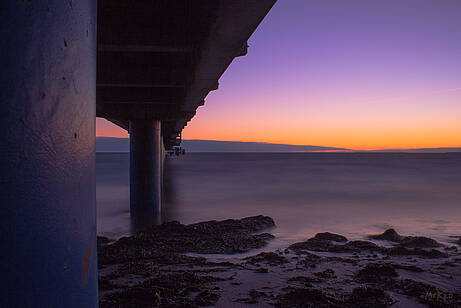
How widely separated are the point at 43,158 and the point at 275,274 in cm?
478

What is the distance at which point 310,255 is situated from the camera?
669cm

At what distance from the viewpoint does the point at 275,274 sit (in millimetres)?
5430

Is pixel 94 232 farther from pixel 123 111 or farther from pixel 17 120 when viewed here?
pixel 123 111

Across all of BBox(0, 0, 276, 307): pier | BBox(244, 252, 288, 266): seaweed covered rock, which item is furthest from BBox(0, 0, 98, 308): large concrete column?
BBox(244, 252, 288, 266): seaweed covered rock

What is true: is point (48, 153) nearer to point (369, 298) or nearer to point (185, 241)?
point (369, 298)

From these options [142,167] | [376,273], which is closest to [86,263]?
[376,273]

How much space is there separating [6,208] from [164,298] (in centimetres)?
346

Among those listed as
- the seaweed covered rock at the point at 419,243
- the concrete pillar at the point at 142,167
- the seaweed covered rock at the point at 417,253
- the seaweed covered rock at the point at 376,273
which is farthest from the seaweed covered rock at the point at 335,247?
the concrete pillar at the point at 142,167

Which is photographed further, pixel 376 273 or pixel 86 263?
pixel 376 273

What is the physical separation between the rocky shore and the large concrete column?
3011 millimetres

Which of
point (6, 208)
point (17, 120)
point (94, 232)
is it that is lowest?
point (94, 232)

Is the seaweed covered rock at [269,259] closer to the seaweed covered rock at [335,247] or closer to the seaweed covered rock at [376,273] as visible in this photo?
the seaweed covered rock at [335,247]

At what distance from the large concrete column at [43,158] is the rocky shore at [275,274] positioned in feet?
Answer: 9.88

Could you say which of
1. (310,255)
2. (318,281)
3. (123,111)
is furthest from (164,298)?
(123,111)
